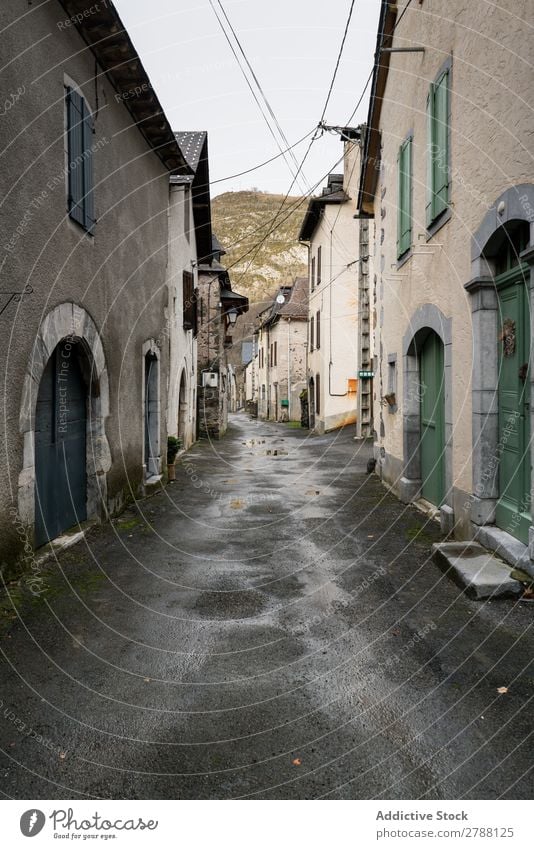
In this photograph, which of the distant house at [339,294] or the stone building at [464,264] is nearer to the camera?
the stone building at [464,264]

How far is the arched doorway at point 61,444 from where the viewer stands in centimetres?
591

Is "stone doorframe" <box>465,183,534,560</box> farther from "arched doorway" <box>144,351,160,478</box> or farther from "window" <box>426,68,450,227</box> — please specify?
"arched doorway" <box>144,351,160,478</box>

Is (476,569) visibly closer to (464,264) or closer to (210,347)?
(464,264)

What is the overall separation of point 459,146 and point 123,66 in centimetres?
445

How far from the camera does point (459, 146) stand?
19.9 feet

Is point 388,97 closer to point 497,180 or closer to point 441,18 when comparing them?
point 441,18

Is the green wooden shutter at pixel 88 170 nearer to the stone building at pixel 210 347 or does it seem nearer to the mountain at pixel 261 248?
the stone building at pixel 210 347

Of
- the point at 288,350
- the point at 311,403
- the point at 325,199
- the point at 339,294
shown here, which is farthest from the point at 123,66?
the point at 288,350

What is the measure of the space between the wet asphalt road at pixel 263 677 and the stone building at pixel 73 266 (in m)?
1.07

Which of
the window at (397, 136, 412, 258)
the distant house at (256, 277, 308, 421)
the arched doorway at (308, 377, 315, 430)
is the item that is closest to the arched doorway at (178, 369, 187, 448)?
the window at (397, 136, 412, 258)

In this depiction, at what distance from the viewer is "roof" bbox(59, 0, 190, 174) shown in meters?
6.33

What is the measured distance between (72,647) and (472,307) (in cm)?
475

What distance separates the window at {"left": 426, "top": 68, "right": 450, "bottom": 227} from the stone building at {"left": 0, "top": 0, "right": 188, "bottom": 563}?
384 centimetres

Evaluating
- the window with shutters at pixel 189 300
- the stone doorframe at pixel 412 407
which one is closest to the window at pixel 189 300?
the window with shutters at pixel 189 300
